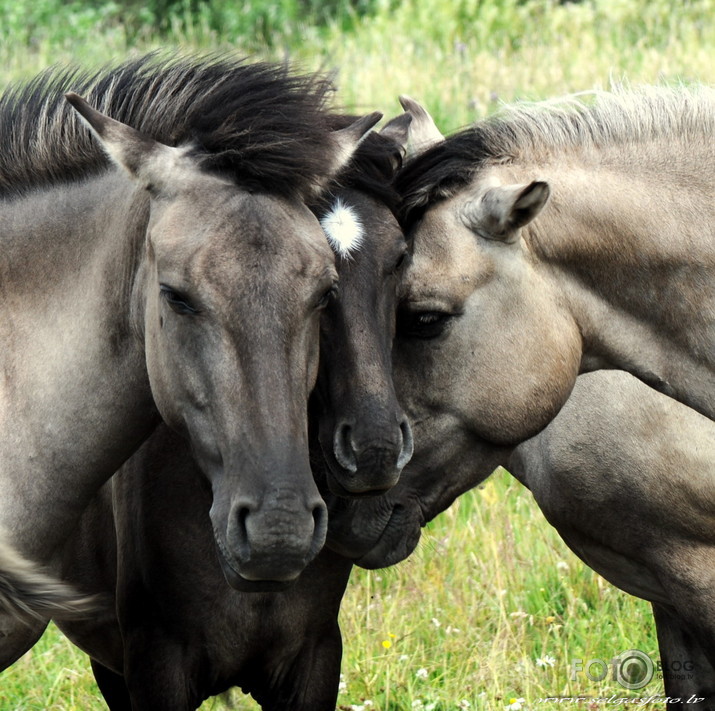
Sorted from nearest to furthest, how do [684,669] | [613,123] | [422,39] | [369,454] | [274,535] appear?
[274,535], [369,454], [613,123], [684,669], [422,39]

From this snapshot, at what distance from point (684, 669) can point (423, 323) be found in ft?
6.74

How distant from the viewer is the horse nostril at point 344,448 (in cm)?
345

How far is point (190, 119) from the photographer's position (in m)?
3.46

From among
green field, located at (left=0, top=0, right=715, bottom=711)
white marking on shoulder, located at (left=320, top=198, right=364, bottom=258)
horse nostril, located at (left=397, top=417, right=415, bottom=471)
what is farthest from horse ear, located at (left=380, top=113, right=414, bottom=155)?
horse nostril, located at (left=397, top=417, right=415, bottom=471)

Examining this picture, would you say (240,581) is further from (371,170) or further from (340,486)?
(371,170)

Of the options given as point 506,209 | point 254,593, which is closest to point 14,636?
point 254,593

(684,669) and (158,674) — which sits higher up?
(158,674)

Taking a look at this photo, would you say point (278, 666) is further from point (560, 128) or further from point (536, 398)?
point (560, 128)

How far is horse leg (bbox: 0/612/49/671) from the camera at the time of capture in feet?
11.6

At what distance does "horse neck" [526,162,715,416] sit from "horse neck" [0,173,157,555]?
1.38 metres

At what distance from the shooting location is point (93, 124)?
10.5 feet

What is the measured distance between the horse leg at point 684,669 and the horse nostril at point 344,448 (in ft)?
6.25

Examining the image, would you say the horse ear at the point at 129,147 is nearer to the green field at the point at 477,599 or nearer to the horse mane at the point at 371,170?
the horse mane at the point at 371,170

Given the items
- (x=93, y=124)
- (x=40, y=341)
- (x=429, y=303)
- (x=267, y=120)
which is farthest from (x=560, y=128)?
(x=40, y=341)
